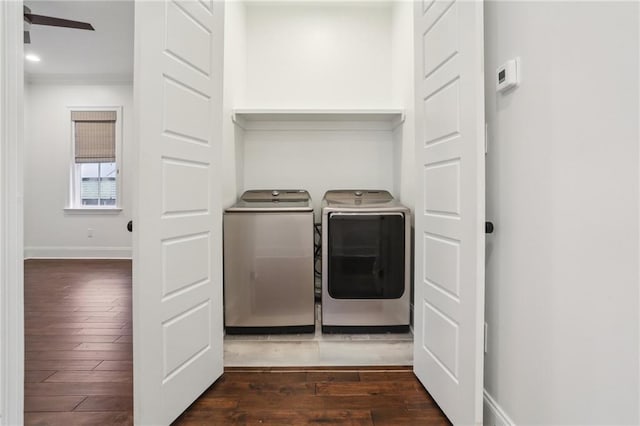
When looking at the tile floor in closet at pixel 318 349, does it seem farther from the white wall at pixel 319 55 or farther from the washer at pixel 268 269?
the white wall at pixel 319 55

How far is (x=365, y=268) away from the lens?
2291 millimetres

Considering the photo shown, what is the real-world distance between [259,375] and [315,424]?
0.50 m

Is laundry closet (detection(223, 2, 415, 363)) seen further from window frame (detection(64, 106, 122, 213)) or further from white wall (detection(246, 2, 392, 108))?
window frame (detection(64, 106, 122, 213))

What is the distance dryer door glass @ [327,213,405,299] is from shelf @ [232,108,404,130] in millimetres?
881

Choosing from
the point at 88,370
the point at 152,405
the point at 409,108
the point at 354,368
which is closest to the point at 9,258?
the point at 152,405

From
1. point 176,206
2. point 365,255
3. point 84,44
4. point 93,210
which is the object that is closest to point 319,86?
point 365,255

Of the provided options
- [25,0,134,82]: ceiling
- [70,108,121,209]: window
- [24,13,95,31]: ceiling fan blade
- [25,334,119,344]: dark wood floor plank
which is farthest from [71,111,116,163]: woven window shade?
[25,334,119,344]: dark wood floor plank

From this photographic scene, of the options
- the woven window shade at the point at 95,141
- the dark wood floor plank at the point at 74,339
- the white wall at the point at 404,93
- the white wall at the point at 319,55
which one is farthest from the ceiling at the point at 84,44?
the dark wood floor plank at the point at 74,339

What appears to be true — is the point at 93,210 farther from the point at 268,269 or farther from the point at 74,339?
the point at 268,269

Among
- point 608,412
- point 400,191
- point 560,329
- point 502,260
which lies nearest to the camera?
point 608,412

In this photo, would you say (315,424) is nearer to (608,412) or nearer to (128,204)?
(608,412)

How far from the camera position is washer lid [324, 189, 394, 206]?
2.60 m

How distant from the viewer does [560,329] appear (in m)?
0.99

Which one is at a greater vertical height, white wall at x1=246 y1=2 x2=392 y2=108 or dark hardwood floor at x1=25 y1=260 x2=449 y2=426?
white wall at x1=246 y1=2 x2=392 y2=108
